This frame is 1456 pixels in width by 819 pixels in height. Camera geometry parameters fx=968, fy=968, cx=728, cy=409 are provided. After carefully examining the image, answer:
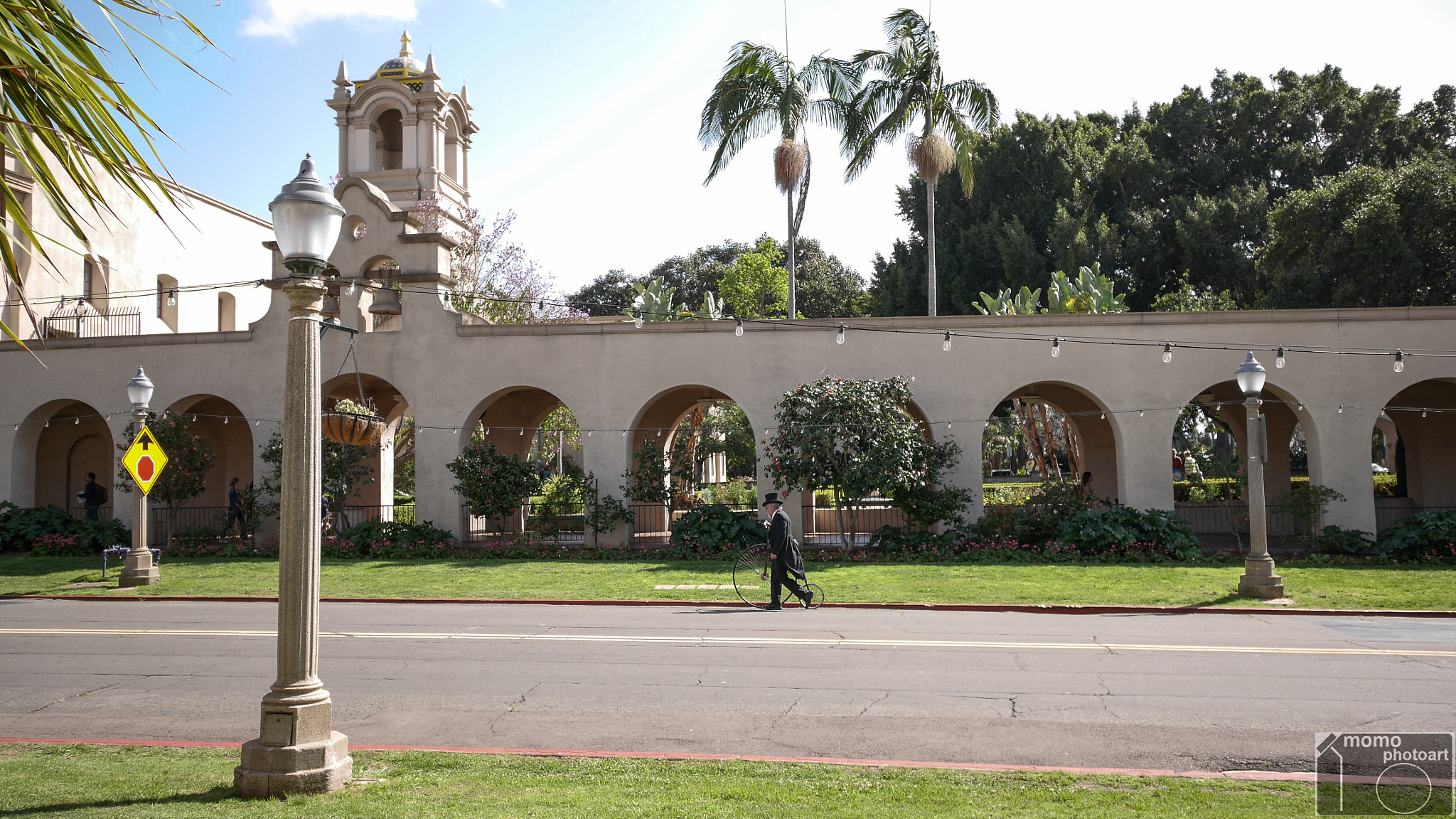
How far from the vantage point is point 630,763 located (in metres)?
6.84

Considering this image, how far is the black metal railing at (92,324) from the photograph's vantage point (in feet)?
90.8

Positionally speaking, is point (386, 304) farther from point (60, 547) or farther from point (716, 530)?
point (716, 530)

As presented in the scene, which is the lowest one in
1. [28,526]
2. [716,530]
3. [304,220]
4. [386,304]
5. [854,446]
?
[716,530]

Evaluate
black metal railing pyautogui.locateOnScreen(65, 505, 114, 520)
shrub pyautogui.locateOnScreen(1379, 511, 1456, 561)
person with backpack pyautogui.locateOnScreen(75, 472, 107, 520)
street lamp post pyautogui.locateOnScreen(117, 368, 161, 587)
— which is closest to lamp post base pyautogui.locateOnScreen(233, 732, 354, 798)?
street lamp post pyautogui.locateOnScreen(117, 368, 161, 587)

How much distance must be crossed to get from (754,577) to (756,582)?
0.55 m

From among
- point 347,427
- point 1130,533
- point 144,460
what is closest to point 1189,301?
point 1130,533

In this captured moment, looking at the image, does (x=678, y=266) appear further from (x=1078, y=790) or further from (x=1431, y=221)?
(x=1078, y=790)

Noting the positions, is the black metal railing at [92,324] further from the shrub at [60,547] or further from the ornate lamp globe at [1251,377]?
the ornate lamp globe at [1251,377]

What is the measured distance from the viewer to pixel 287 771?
6102mm

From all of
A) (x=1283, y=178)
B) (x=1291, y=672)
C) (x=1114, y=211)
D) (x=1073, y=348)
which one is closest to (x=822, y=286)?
(x=1114, y=211)

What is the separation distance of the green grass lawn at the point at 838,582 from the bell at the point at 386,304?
21.7 ft

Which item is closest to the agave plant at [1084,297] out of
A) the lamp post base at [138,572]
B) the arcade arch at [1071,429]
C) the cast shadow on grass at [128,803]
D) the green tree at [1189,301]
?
the arcade arch at [1071,429]

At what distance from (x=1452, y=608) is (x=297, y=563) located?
16069 millimetres

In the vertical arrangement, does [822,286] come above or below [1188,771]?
above
